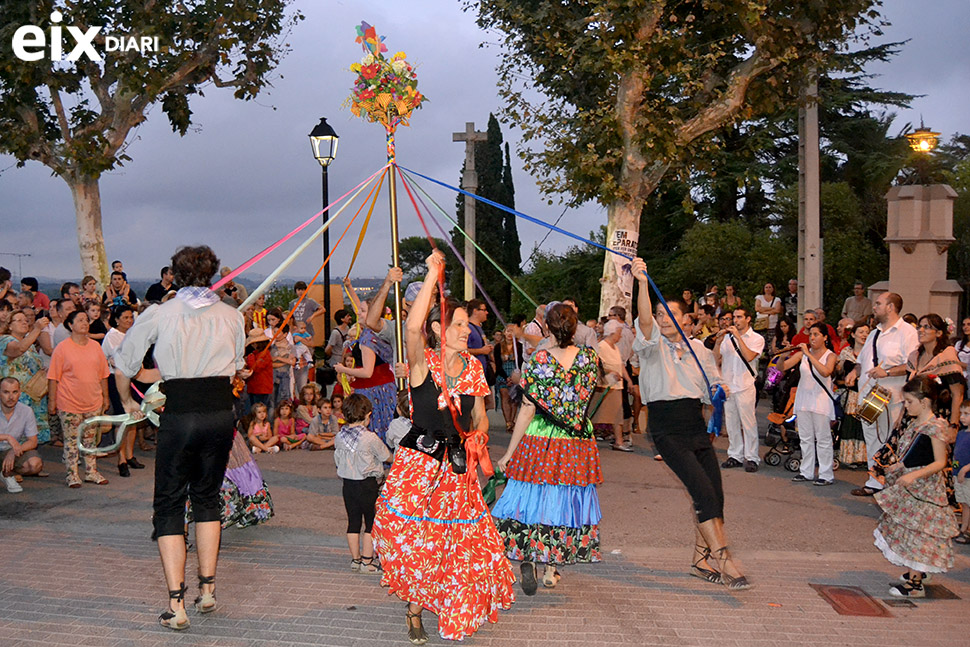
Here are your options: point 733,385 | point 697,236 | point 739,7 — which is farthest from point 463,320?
point 697,236

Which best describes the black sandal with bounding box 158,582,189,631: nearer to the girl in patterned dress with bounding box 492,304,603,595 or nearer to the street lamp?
the girl in patterned dress with bounding box 492,304,603,595

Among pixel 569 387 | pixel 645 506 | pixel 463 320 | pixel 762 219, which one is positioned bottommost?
pixel 645 506

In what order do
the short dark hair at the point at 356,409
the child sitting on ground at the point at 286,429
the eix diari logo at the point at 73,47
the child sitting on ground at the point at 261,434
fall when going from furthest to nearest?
the eix diari logo at the point at 73,47, the child sitting on ground at the point at 286,429, the child sitting on ground at the point at 261,434, the short dark hair at the point at 356,409

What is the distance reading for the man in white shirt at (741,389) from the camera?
392 inches

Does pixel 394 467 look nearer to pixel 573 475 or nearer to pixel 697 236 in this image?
pixel 573 475

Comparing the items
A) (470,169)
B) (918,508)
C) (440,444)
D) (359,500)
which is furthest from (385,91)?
(470,169)

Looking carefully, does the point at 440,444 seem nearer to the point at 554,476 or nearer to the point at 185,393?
the point at 554,476

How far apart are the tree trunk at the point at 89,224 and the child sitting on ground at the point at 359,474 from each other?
12382 millimetres

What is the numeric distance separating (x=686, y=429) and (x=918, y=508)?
156cm

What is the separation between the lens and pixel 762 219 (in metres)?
28.1

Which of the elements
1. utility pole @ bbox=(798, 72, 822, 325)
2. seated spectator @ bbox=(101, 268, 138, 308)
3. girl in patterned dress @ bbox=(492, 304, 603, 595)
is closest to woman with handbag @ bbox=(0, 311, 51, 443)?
seated spectator @ bbox=(101, 268, 138, 308)

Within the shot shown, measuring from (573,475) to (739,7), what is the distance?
9.34 meters

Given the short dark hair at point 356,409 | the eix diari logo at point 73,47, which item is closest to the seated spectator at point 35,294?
the eix diari logo at point 73,47

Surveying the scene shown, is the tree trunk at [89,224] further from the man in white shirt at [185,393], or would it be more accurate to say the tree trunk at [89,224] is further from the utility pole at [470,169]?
the man in white shirt at [185,393]
